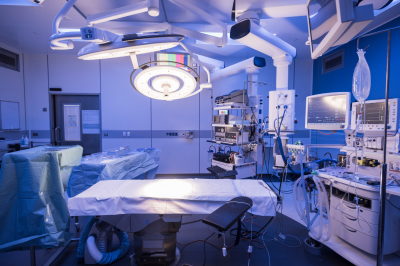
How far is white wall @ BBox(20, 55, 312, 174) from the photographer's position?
3980 mm

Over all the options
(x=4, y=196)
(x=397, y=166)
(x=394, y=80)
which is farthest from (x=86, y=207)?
(x=394, y=80)

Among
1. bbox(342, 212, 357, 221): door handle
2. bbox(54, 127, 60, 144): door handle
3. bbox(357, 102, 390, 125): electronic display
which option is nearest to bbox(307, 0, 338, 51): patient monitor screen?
bbox(357, 102, 390, 125): electronic display

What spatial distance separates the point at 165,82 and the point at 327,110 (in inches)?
76.6

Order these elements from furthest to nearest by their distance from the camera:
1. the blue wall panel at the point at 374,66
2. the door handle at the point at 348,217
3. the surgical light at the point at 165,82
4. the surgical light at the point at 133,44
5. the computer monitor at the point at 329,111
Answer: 1. the blue wall panel at the point at 374,66
2. the computer monitor at the point at 329,111
3. the door handle at the point at 348,217
4. the surgical light at the point at 165,82
5. the surgical light at the point at 133,44

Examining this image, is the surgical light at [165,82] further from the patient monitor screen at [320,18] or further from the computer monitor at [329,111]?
the computer monitor at [329,111]

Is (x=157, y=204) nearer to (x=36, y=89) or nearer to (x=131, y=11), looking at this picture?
(x=131, y=11)

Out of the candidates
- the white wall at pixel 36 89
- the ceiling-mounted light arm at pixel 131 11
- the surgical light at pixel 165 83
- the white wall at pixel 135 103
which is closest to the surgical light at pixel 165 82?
the surgical light at pixel 165 83

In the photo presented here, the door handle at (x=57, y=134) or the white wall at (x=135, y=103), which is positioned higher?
the white wall at (x=135, y=103)

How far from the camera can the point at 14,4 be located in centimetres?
234

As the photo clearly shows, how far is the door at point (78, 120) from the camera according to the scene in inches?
162

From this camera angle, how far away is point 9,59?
3668 mm

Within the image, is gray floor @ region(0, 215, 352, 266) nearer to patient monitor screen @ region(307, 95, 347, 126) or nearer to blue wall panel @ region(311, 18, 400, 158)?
patient monitor screen @ region(307, 95, 347, 126)

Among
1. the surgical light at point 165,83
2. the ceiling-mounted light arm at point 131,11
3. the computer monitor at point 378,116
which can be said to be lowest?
the computer monitor at point 378,116

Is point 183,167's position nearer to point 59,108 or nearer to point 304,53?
point 59,108
